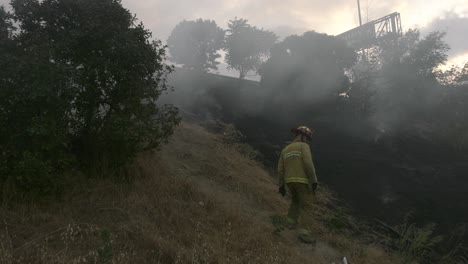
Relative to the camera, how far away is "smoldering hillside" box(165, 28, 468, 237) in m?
10.8

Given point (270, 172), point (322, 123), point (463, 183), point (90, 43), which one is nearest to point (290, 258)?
point (90, 43)

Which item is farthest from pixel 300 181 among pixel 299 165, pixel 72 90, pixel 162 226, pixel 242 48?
pixel 242 48

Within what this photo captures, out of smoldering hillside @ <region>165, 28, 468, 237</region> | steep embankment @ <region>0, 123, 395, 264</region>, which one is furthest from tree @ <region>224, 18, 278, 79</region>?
steep embankment @ <region>0, 123, 395, 264</region>

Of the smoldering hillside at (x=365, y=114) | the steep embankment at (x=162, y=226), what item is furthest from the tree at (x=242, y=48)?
the steep embankment at (x=162, y=226)

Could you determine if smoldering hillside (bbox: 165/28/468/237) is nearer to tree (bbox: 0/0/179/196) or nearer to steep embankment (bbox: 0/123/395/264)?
steep embankment (bbox: 0/123/395/264)

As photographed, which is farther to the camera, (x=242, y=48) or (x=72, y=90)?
(x=242, y=48)

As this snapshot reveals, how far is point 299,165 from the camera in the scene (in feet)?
19.6

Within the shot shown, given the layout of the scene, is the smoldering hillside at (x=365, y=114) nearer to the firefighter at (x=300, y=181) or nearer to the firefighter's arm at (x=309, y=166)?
the firefighter at (x=300, y=181)

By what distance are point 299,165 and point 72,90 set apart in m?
3.76

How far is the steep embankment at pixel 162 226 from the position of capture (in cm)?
404

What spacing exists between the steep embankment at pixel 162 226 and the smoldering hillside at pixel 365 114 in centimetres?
343

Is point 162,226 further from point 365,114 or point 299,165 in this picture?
point 365,114

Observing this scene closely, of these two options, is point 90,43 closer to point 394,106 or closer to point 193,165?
point 193,165

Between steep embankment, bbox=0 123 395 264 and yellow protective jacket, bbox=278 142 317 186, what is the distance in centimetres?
93
